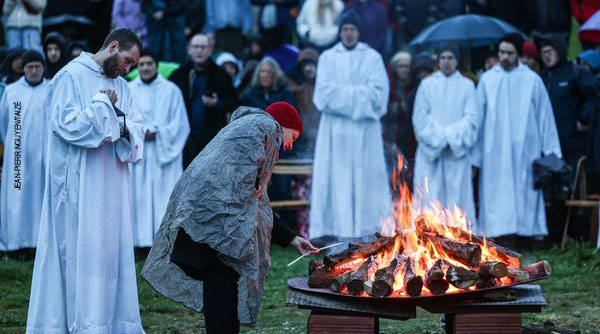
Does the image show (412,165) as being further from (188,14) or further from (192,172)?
(192,172)

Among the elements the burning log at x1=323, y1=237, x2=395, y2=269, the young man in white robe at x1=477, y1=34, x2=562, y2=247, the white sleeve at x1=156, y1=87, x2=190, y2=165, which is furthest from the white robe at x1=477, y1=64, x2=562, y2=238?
the burning log at x1=323, y1=237, x2=395, y2=269

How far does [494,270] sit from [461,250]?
0.35 m

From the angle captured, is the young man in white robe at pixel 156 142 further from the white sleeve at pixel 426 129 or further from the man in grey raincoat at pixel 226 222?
the man in grey raincoat at pixel 226 222

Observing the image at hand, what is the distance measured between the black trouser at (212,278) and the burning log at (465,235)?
58.8 inches

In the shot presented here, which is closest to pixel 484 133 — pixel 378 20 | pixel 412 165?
pixel 412 165

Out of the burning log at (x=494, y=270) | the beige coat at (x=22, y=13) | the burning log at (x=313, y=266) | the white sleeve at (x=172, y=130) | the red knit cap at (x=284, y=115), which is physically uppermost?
the beige coat at (x=22, y=13)

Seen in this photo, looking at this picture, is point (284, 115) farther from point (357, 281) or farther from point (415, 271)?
point (415, 271)

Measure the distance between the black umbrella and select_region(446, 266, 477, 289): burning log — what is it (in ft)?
31.1

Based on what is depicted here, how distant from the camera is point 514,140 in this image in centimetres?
1435

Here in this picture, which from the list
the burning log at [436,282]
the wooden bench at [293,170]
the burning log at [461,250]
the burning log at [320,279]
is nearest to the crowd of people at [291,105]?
the wooden bench at [293,170]

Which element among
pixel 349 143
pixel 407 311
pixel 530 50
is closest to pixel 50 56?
pixel 349 143

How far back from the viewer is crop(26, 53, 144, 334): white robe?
8531 mm

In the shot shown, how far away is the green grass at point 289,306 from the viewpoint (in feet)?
30.7

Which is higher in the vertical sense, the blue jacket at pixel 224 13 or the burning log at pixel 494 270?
the blue jacket at pixel 224 13
